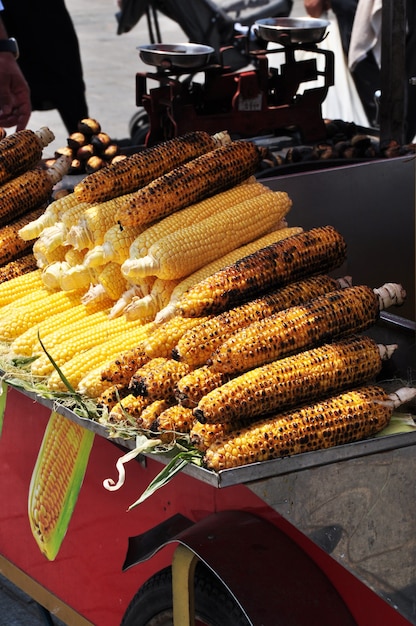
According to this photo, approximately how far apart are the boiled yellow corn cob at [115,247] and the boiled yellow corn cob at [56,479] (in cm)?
52

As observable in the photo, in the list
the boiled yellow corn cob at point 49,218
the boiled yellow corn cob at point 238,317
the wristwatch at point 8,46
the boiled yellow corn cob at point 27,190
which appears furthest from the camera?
the wristwatch at point 8,46

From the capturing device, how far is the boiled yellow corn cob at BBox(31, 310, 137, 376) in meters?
2.95

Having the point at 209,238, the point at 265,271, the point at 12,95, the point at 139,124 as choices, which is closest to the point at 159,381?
the point at 265,271

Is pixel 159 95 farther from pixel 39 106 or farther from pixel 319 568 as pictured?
pixel 319 568

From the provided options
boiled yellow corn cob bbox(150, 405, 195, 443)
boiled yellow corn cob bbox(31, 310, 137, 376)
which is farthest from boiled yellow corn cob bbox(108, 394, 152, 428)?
boiled yellow corn cob bbox(31, 310, 137, 376)

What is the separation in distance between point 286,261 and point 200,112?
2951 mm

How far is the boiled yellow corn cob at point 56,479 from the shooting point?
3.00 m

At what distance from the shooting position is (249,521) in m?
2.49

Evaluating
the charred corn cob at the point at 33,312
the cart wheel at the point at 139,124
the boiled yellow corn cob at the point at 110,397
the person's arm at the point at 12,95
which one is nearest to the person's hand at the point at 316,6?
the cart wheel at the point at 139,124

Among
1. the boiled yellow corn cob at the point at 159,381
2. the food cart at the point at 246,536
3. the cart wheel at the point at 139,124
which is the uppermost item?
the boiled yellow corn cob at the point at 159,381

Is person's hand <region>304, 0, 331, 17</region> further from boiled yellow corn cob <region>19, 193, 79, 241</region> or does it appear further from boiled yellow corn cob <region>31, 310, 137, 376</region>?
boiled yellow corn cob <region>31, 310, 137, 376</region>

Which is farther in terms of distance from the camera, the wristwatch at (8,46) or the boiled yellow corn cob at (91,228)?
the wristwatch at (8,46)

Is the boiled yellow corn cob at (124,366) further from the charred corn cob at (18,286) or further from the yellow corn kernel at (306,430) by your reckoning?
the charred corn cob at (18,286)

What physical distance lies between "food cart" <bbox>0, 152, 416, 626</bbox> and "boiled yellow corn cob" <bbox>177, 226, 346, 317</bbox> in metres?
0.43
